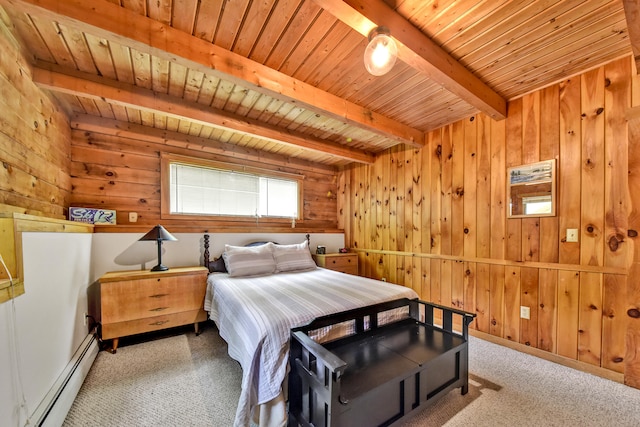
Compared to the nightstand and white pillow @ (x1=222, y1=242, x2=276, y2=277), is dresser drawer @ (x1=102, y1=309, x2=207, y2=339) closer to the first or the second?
white pillow @ (x1=222, y1=242, x2=276, y2=277)

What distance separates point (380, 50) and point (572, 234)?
7.55 feet

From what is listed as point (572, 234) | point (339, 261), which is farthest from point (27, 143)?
point (572, 234)

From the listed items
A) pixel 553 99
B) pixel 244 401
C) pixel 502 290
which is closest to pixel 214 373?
pixel 244 401

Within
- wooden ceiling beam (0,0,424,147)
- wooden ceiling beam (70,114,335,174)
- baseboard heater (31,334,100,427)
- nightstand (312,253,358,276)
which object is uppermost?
wooden ceiling beam (0,0,424,147)

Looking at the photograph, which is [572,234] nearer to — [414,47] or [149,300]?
[414,47]

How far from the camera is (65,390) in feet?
5.12

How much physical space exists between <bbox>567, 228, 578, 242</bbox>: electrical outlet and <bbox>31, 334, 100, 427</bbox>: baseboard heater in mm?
3859

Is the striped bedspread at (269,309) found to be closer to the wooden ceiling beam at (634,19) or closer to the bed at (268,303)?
the bed at (268,303)

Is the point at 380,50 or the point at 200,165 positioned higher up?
the point at 380,50

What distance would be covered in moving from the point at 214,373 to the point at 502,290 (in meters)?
2.88

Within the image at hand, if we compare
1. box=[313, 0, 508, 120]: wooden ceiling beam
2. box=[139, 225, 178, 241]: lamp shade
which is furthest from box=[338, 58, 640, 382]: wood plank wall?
box=[139, 225, 178, 241]: lamp shade

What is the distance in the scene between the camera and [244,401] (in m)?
1.37

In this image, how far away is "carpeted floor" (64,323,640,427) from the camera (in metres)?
1.53

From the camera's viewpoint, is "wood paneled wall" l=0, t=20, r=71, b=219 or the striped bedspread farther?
"wood paneled wall" l=0, t=20, r=71, b=219
